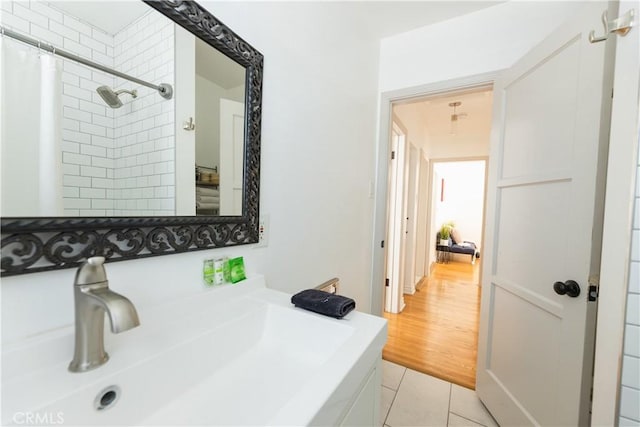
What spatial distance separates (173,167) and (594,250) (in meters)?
1.55

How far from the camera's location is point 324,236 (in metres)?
1.47

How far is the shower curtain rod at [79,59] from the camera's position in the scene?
49 centimetres

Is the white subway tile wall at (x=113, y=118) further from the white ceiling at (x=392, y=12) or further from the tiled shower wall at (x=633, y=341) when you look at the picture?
the tiled shower wall at (x=633, y=341)

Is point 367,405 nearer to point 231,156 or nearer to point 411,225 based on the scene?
point 231,156

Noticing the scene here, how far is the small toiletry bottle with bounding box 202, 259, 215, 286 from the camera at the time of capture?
2.67ft

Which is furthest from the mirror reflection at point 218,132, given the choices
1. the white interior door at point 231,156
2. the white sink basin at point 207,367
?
the white sink basin at point 207,367

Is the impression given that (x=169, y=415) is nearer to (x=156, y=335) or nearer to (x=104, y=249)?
(x=156, y=335)

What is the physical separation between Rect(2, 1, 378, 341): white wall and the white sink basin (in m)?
0.09

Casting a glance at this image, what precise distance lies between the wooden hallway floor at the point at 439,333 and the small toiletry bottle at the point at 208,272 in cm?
184

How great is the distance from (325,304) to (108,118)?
2.48 ft

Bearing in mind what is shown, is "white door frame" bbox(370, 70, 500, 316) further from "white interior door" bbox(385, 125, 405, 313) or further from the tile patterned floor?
"white interior door" bbox(385, 125, 405, 313)

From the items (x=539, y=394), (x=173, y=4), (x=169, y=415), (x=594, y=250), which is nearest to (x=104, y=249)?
(x=169, y=415)

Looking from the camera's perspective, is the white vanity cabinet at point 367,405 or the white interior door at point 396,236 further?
A: the white interior door at point 396,236

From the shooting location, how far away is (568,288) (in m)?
1.06
